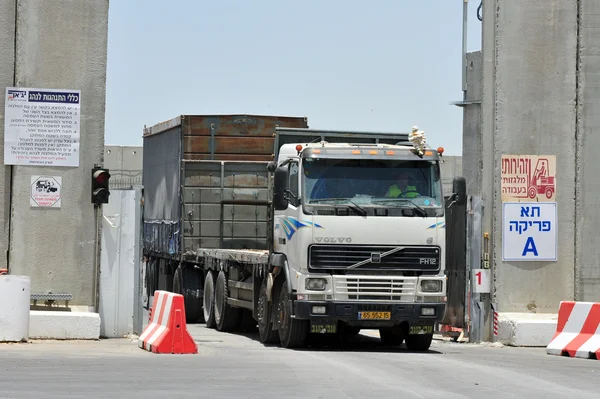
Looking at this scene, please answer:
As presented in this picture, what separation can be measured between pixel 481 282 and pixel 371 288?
160 inches

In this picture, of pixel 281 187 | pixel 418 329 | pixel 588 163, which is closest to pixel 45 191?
pixel 281 187

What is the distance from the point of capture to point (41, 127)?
66.2ft

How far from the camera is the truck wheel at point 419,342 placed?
65.5 ft

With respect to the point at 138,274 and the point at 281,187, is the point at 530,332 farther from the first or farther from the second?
the point at 138,274

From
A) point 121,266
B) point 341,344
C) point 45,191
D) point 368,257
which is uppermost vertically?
point 45,191

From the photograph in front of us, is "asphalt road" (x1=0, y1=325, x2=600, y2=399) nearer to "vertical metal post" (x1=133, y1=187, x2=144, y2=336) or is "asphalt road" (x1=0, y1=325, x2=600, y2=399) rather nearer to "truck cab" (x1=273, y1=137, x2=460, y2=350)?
"truck cab" (x1=273, y1=137, x2=460, y2=350)

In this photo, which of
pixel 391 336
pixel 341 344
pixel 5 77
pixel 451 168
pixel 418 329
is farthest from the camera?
pixel 451 168

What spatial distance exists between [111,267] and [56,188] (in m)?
1.61

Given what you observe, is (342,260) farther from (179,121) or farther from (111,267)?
(179,121)

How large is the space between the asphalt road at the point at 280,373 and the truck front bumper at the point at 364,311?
0.52 metres

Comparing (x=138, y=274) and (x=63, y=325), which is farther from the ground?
(x=138, y=274)

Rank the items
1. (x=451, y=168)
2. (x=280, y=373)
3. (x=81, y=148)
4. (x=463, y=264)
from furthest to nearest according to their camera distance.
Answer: (x=451, y=168) < (x=463, y=264) < (x=81, y=148) < (x=280, y=373)

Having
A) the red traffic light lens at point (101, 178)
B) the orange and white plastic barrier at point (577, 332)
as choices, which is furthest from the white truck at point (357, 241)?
the red traffic light lens at point (101, 178)

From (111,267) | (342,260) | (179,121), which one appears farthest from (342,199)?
(179,121)
